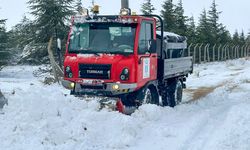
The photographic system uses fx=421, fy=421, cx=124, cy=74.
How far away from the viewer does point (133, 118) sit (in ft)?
32.4

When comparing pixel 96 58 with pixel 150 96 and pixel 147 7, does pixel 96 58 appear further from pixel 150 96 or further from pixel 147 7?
pixel 147 7

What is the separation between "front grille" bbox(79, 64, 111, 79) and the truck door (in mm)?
863

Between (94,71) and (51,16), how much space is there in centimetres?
1730

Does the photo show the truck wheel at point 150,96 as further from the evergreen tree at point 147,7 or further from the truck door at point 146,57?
the evergreen tree at point 147,7

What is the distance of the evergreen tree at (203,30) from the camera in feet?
169

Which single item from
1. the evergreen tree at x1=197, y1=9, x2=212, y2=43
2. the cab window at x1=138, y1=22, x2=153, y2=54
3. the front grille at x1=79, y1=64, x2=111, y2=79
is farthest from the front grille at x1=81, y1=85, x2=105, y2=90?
the evergreen tree at x1=197, y1=9, x2=212, y2=43

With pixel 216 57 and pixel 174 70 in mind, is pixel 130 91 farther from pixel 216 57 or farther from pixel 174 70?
pixel 216 57

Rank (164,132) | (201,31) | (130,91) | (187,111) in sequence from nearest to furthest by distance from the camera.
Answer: (164,132) → (130,91) → (187,111) → (201,31)

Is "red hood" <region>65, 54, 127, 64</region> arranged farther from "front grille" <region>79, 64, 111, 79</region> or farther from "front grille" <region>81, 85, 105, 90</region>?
"front grille" <region>81, 85, 105, 90</region>

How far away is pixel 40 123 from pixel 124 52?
140 inches

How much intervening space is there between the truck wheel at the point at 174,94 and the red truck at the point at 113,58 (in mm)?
2463

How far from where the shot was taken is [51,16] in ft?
90.5

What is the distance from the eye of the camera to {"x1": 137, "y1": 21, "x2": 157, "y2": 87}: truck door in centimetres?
1138

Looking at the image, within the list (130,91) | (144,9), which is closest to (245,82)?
(130,91)
